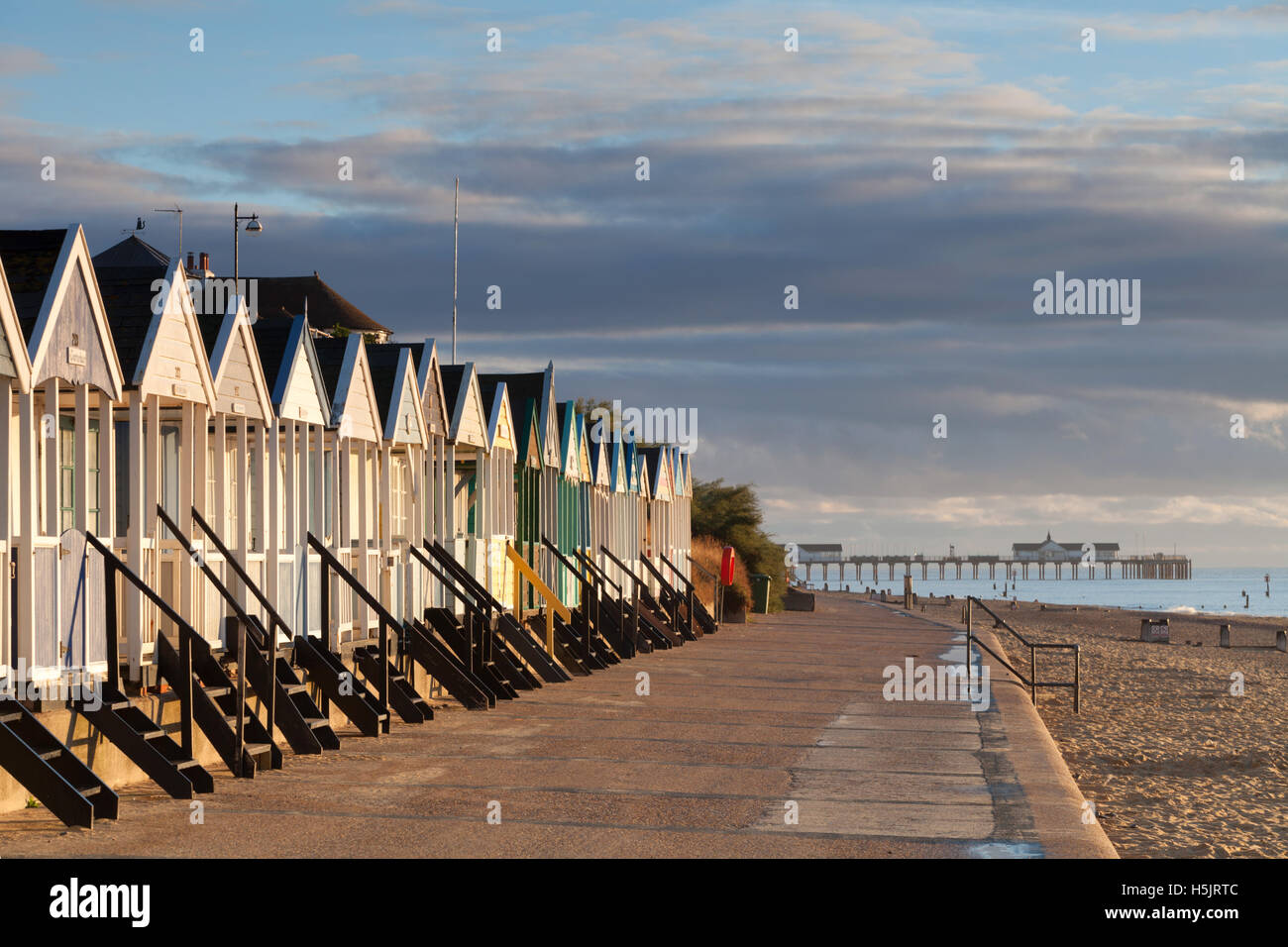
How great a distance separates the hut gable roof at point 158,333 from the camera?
38.5ft

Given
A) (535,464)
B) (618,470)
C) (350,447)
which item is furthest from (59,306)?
(618,470)

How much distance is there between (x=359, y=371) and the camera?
54.4ft

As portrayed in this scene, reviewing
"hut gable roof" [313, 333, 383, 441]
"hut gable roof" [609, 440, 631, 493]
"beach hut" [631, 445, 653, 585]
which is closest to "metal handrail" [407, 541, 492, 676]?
"hut gable roof" [313, 333, 383, 441]

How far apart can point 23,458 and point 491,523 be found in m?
11.6

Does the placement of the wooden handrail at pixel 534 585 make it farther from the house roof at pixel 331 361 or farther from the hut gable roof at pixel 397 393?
the house roof at pixel 331 361

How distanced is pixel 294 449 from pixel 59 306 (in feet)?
15.7

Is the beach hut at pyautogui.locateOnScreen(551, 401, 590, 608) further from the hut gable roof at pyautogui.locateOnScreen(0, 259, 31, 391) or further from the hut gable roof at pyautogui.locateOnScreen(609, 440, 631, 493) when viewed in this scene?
the hut gable roof at pyautogui.locateOnScreen(0, 259, 31, 391)

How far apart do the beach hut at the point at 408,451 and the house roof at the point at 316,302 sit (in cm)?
4002

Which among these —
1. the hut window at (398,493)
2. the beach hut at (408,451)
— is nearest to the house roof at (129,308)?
the beach hut at (408,451)

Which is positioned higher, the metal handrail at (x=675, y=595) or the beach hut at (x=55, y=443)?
the beach hut at (x=55, y=443)

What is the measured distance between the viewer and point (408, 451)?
18516 mm
